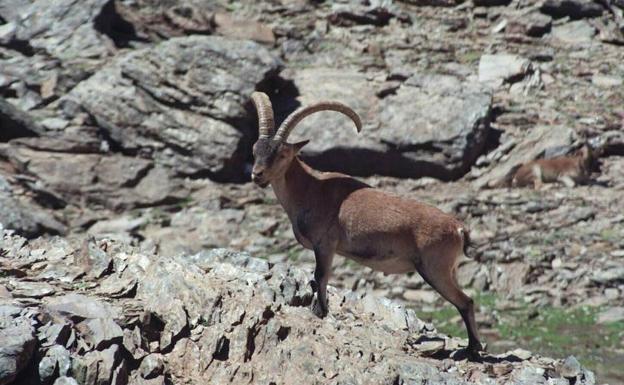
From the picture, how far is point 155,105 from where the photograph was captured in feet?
83.6

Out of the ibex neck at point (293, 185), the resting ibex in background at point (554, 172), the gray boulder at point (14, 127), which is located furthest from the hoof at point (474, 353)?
the gray boulder at point (14, 127)

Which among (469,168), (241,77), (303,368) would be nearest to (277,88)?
(241,77)

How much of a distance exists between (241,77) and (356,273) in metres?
7.49

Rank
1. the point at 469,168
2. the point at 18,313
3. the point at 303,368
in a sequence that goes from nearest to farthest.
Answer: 1. the point at 18,313
2. the point at 303,368
3. the point at 469,168

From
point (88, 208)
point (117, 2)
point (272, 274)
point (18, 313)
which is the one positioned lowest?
point (88, 208)

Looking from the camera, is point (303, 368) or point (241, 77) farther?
point (241, 77)

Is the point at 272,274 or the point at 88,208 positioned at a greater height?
the point at 272,274

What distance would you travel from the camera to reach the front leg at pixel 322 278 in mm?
11188

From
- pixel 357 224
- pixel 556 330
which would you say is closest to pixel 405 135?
pixel 556 330

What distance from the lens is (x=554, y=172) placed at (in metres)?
23.8

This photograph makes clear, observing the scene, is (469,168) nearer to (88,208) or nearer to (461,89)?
(461,89)

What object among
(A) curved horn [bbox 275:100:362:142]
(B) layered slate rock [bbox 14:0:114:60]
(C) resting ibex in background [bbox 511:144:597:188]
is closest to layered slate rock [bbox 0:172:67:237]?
(B) layered slate rock [bbox 14:0:114:60]

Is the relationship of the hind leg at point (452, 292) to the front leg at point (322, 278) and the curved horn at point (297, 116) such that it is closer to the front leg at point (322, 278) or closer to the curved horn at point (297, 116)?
the front leg at point (322, 278)

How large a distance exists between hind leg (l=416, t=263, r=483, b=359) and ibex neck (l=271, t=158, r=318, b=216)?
1679mm
